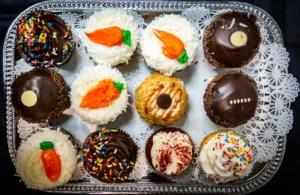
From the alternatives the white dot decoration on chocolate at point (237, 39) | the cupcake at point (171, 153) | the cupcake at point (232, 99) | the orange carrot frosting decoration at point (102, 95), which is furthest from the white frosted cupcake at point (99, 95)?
the white dot decoration on chocolate at point (237, 39)

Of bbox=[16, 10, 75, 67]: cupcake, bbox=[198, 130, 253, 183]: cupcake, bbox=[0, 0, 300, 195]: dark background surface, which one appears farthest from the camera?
bbox=[0, 0, 300, 195]: dark background surface

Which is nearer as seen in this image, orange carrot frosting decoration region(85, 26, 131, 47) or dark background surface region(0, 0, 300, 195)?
orange carrot frosting decoration region(85, 26, 131, 47)

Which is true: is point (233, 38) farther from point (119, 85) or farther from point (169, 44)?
point (119, 85)

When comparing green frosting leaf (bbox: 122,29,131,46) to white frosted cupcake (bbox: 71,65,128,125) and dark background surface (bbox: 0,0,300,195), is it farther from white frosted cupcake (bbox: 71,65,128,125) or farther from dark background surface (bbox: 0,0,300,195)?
dark background surface (bbox: 0,0,300,195)

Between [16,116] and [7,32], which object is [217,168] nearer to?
[16,116]

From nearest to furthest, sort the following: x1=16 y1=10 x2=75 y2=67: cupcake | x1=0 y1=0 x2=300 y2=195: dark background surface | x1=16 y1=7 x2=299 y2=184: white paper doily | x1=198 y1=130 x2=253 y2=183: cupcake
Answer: x1=198 y1=130 x2=253 y2=183: cupcake, x1=16 y1=10 x2=75 y2=67: cupcake, x1=16 y1=7 x2=299 y2=184: white paper doily, x1=0 y1=0 x2=300 y2=195: dark background surface

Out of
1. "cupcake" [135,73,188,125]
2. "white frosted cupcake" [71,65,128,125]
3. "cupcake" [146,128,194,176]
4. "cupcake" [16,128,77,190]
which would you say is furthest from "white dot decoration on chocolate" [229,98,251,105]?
"cupcake" [16,128,77,190]
